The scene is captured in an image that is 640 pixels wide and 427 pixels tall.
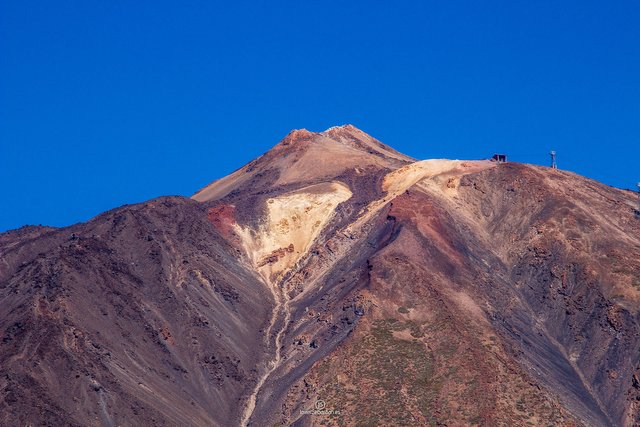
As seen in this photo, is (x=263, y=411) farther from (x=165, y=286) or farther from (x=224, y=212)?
(x=224, y=212)

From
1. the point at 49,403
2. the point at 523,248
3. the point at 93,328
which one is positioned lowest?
the point at 49,403

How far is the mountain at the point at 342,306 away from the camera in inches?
4400

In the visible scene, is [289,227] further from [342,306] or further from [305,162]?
[342,306]

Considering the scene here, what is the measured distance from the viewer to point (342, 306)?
417 feet

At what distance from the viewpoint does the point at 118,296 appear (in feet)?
415

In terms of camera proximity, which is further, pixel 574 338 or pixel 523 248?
pixel 523 248

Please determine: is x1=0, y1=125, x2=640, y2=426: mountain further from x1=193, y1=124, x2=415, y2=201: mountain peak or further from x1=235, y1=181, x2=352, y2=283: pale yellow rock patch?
x1=193, y1=124, x2=415, y2=201: mountain peak

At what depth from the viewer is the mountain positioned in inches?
4400

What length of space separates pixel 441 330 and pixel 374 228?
25.5 meters

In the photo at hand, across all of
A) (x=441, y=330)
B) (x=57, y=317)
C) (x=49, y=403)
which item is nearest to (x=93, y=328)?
(x=57, y=317)

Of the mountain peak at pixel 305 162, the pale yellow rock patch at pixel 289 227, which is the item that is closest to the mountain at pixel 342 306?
the pale yellow rock patch at pixel 289 227

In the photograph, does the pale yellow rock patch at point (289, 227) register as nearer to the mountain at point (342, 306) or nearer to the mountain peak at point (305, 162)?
the mountain at point (342, 306)

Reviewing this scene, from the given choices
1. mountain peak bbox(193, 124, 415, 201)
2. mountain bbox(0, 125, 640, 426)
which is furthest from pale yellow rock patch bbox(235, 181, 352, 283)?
mountain peak bbox(193, 124, 415, 201)

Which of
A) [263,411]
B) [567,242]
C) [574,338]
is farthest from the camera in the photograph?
[567,242]
